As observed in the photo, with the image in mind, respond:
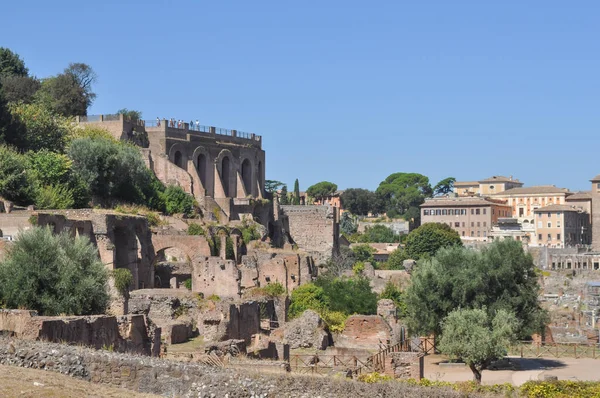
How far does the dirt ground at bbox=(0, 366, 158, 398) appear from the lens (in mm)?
15508

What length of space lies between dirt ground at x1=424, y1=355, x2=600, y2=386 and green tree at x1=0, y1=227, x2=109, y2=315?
28.9 feet

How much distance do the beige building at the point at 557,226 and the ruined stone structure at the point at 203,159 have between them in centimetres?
6279

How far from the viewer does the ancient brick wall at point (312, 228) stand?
73.8 meters

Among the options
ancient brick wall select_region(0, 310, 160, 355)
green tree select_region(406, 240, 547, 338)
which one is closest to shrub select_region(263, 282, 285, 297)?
green tree select_region(406, 240, 547, 338)

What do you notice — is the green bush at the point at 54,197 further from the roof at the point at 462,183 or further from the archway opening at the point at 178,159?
the roof at the point at 462,183

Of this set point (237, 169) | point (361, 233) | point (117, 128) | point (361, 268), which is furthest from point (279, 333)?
point (361, 233)

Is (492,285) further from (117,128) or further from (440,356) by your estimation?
(117,128)

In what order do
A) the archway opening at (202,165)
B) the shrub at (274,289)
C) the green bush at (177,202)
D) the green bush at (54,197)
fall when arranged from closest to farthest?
the shrub at (274,289), the green bush at (54,197), the green bush at (177,202), the archway opening at (202,165)

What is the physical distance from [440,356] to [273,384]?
20.0 meters

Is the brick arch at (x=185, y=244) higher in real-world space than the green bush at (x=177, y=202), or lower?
lower

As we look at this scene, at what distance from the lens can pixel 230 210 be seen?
64.8 m

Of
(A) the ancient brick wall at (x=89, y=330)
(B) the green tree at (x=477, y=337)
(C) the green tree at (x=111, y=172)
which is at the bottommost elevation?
(B) the green tree at (x=477, y=337)

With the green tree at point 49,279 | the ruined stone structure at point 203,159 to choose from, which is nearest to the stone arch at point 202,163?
the ruined stone structure at point 203,159

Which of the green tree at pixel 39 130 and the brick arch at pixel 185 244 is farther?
the green tree at pixel 39 130
